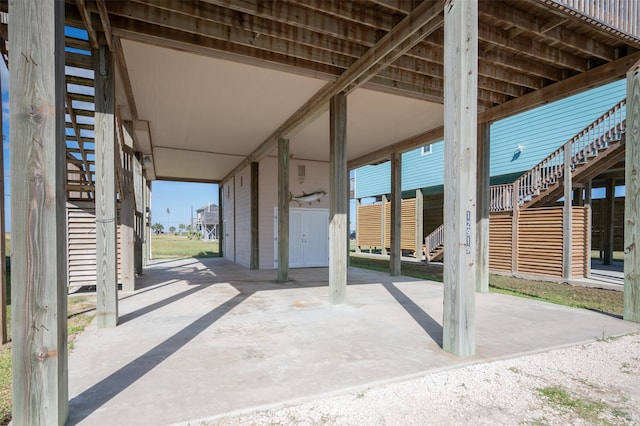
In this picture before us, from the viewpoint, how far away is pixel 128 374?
2801mm

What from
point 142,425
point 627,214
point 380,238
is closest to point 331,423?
point 142,425

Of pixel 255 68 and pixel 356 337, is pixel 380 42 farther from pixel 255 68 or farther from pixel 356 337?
pixel 356 337

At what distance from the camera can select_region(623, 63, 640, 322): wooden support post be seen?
14.6ft

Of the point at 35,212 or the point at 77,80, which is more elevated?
the point at 77,80

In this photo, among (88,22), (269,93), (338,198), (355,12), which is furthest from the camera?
(269,93)

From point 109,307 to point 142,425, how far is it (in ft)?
8.65

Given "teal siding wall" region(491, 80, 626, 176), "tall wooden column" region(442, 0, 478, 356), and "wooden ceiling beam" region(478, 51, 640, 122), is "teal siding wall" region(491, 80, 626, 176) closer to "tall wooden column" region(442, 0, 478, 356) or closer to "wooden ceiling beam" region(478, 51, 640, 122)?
"wooden ceiling beam" region(478, 51, 640, 122)

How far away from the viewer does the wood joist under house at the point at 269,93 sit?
1966 mm

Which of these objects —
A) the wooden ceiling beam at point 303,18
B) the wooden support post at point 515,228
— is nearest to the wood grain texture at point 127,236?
the wooden ceiling beam at point 303,18

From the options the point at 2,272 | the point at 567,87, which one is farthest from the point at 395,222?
the point at 2,272

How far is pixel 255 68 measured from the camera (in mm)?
5031

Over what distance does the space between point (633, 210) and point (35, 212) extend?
6331 mm

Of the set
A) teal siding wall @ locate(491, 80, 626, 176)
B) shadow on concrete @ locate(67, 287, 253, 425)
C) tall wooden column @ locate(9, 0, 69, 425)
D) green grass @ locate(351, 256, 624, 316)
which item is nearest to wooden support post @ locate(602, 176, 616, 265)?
teal siding wall @ locate(491, 80, 626, 176)

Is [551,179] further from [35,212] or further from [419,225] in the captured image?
[35,212]
